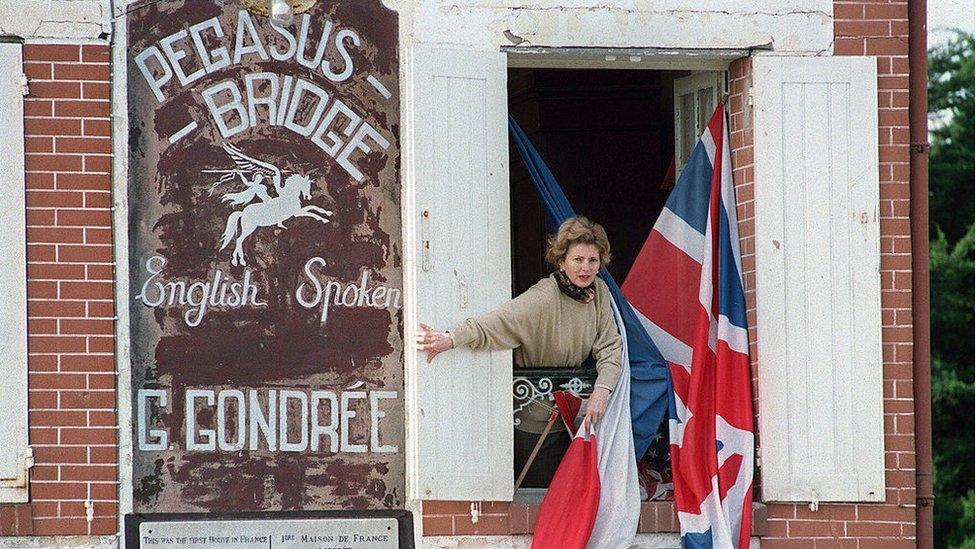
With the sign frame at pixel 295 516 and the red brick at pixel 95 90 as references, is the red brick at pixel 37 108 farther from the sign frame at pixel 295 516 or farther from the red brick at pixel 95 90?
the sign frame at pixel 295 516

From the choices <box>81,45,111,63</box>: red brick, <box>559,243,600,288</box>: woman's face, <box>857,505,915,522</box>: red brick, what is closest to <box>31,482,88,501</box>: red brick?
<box>81,45,111,63</box>: red brick

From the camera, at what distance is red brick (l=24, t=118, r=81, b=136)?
705cm

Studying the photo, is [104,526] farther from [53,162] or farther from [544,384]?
[544,384]

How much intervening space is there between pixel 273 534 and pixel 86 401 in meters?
0.97

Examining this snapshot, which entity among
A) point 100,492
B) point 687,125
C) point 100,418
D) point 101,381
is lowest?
point 100,492

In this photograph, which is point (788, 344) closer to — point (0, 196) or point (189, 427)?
point (189, 427)

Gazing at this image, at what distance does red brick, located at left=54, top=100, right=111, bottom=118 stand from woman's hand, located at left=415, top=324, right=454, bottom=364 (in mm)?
1643

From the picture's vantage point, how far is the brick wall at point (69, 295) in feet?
22.9

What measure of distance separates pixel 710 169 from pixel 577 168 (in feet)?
8.56

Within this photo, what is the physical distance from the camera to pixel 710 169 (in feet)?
25.5

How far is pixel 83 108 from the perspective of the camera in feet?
23.3

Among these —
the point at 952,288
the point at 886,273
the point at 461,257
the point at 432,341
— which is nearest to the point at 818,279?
the point at 886,273

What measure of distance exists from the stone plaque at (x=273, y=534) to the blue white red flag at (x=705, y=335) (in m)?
1.33

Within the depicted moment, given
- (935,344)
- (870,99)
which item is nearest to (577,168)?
(870,99)
